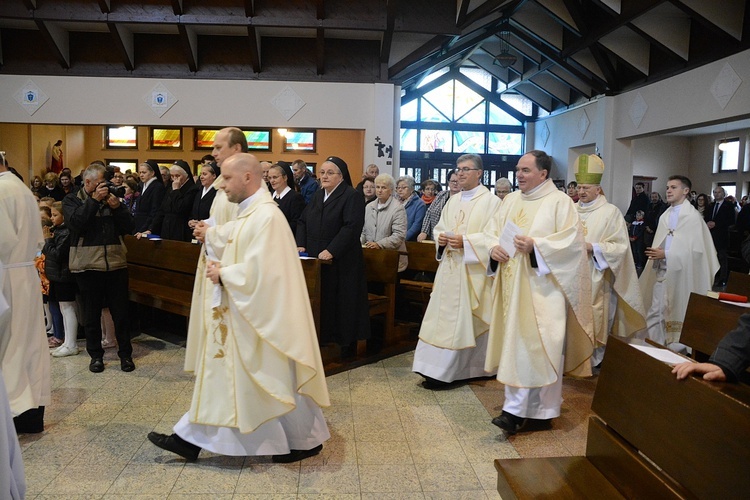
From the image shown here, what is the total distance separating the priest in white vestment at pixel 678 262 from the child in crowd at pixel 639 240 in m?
5.84

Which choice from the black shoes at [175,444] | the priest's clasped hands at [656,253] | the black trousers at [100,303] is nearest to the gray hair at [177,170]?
the black trousers at [100,303]

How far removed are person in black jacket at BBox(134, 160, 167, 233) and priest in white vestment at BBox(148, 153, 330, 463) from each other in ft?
13.9

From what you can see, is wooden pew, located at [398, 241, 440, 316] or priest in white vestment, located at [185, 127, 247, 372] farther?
wooden pew, located at [398, 241, 440, 316]

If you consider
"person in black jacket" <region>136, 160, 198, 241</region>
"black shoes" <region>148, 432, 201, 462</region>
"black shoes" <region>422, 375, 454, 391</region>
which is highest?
"person in black jacket" <region>136, 160, 198, 241</region>

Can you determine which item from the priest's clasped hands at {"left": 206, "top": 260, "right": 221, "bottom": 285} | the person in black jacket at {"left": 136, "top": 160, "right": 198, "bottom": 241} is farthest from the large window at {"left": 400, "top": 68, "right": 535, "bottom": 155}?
the priest's clasped hands at {"left": 206, "top": 260, "right": 221, "bottom": 285}

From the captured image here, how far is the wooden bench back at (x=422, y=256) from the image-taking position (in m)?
6.86

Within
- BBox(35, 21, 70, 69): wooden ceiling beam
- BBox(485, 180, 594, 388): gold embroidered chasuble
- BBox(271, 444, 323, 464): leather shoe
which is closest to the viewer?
BBox(271, 444, 323, 464): leather shoe

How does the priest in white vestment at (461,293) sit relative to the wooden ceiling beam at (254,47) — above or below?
below

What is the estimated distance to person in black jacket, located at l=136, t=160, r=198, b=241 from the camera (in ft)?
22.5

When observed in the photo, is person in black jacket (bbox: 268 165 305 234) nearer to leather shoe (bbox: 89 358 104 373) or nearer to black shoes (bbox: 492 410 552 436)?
leather shoe (bbox: 89 358 104 373)

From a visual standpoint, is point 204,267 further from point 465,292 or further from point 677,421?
point 677,421

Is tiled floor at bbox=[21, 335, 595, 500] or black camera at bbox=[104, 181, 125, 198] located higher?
black camera at bbox=[104, 181, 125, 198]

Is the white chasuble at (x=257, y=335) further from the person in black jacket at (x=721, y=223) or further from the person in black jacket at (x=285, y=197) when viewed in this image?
the person in black jacket at (x=721, y=223)

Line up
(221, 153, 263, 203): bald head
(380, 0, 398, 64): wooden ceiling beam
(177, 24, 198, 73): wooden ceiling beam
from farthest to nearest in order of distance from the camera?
1. (177, 24, 198, 73): wooden ceiling beam
2. (380, 0, 398, 64): wooden ceiling beam
3. (221, 153, 263, 203): bald head
